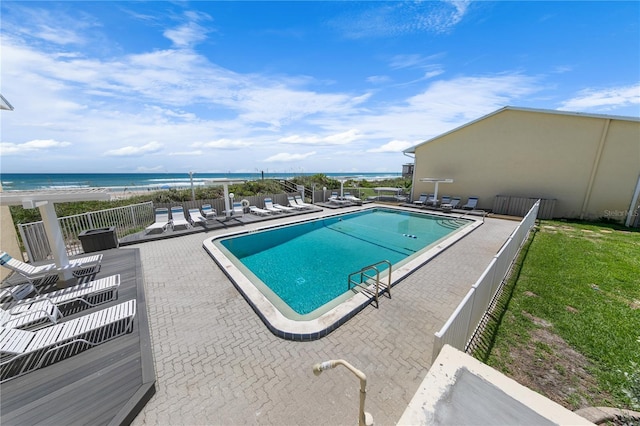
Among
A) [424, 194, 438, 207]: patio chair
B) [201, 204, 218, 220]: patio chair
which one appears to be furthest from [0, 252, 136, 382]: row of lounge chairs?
[424, 194, 438, 207]: patio chair

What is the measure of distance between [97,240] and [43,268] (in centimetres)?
243

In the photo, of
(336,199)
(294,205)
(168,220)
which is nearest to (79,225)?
(168,220)

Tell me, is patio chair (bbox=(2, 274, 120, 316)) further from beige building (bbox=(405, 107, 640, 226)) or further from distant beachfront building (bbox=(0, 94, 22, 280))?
beige building (bbox=(405, 107, 640, 226))

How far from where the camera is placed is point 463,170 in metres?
14.9

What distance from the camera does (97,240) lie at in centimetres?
679

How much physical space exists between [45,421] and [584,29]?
15625 mm

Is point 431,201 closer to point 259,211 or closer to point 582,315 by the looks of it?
point 259,211

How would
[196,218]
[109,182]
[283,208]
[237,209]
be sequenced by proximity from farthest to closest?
1. [109,182]
2. [283,208]
3. [237,209]
4. [196,218]

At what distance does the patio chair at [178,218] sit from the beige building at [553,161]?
1621cm

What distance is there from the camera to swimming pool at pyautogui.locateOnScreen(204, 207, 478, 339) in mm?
4035

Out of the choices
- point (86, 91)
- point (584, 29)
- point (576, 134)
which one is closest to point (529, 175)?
point (576, 134)

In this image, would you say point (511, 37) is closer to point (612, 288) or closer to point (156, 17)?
point (612, 288)

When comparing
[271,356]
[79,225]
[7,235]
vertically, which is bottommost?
[271,356]

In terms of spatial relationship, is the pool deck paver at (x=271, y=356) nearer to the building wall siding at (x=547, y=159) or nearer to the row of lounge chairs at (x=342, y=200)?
the row of lounge chairs at (x=342, y=200)
